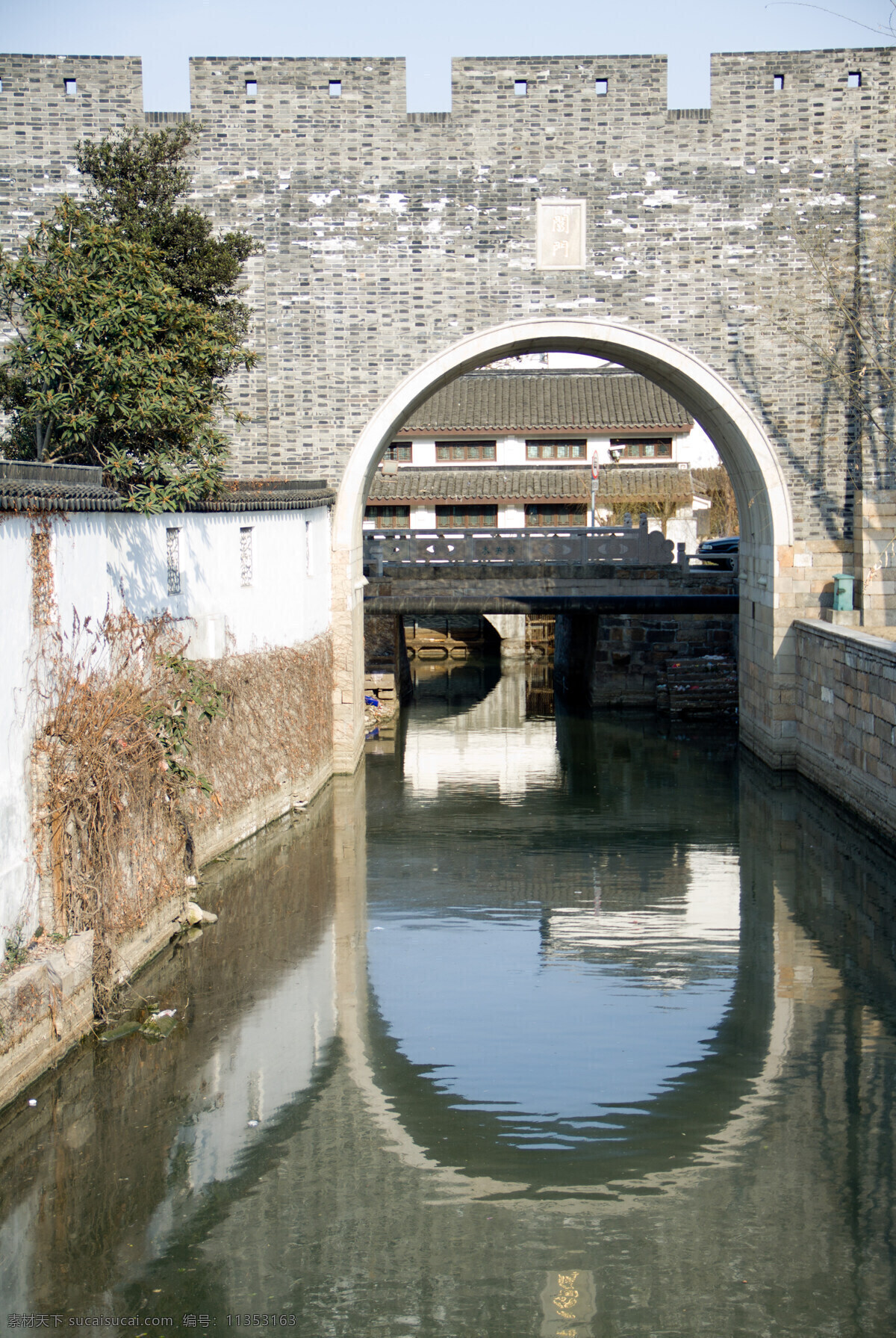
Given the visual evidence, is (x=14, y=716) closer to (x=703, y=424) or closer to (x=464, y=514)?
(x=703, y=424)

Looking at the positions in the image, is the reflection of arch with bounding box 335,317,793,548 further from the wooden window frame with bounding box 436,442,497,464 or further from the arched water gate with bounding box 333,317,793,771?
the wooden window frame with bounding box 436,442,497,464

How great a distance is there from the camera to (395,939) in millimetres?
10617

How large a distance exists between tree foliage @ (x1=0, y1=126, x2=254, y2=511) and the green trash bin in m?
7.85

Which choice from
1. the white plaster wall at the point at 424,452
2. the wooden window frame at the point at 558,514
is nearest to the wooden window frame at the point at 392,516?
the white plaster wall at the point at 424,452

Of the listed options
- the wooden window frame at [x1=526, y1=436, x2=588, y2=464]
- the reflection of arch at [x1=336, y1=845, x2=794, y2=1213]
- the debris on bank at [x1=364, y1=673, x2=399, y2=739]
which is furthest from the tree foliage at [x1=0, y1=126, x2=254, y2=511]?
the wooden window frame at [x1=526, y1=436, x2=588, y2=464]

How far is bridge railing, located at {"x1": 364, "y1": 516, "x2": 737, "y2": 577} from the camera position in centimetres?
2253

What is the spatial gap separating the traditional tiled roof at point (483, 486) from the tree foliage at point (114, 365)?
20670 millimetres

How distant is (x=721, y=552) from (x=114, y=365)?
18034 millimetres

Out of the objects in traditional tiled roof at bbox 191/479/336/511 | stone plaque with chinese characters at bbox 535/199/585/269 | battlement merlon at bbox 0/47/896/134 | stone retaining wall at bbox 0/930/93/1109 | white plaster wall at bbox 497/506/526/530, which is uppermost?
battlement merlon at bbox 0/47/896/134

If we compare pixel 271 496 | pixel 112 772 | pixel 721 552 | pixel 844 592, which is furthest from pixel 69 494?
pixel 721 552

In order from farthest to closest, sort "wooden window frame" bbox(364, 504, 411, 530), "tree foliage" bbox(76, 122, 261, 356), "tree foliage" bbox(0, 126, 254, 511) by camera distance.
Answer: "wooden window frame" bbox(364, 504, 411, 530) → "tree foliage" bbox(76, 122, 261, 356) → "tree foliage" bbox(0, 126, 254, 511)

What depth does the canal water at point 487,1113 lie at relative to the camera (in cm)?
565

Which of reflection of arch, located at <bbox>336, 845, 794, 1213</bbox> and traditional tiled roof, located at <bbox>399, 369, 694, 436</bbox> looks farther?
traditional tiled roof, located at <bbox>399, 369, 694, 436</bbox>

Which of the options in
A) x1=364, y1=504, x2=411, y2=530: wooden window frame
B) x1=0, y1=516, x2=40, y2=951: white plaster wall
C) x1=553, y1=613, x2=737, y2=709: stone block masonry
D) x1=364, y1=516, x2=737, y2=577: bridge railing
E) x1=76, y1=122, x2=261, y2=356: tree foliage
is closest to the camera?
x1=0, y1=516, x2=40, y2=951: white plaster wall
